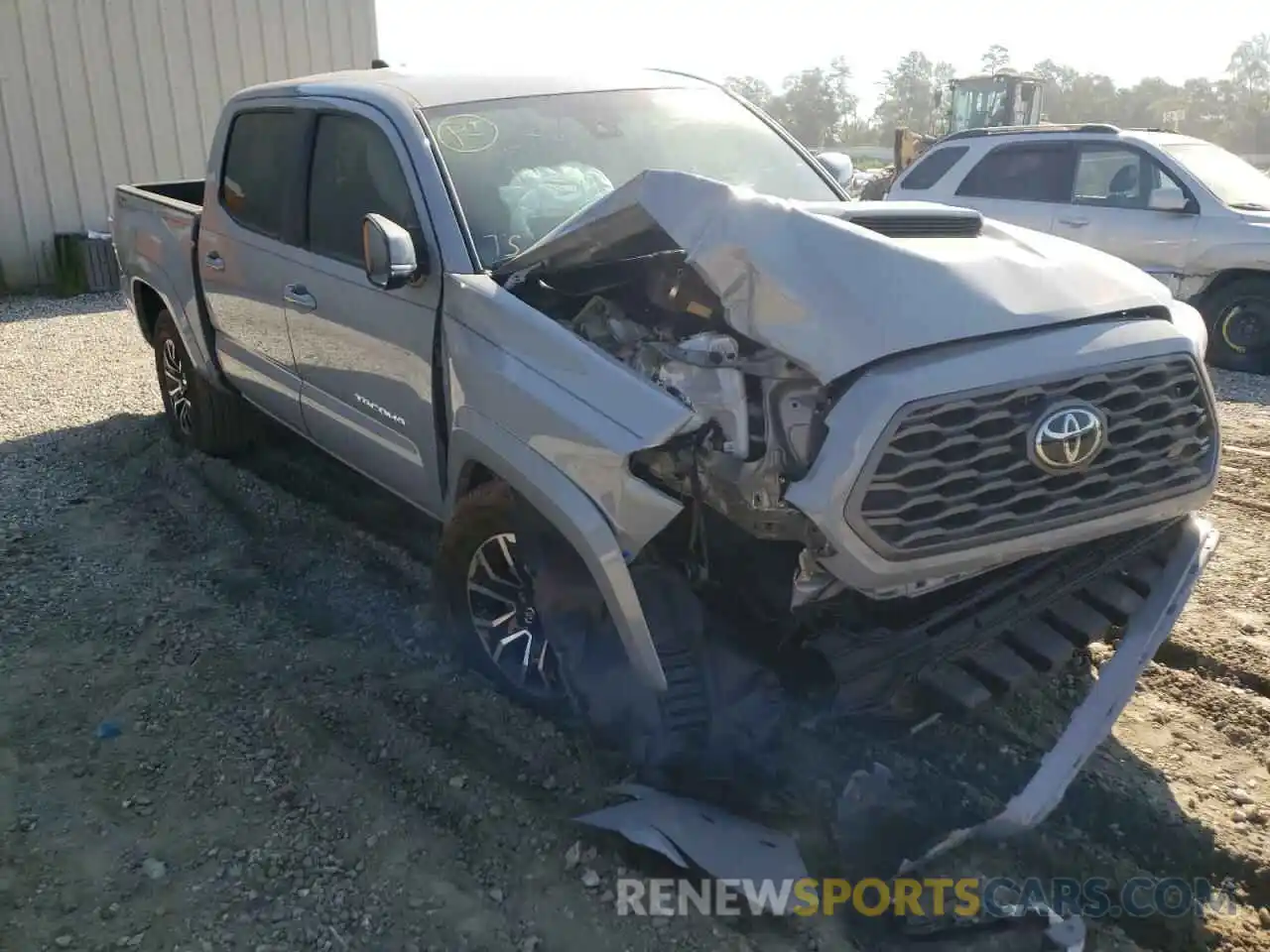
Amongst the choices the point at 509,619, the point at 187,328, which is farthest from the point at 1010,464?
the point at 187,328

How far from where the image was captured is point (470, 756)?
3283 mm

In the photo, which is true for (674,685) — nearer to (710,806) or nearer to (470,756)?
(710,806)

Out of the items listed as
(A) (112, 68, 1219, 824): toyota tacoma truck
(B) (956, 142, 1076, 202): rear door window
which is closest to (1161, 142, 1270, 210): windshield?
(B) (956, 142, 1076, 202): rear door window

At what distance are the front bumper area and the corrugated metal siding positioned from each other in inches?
515

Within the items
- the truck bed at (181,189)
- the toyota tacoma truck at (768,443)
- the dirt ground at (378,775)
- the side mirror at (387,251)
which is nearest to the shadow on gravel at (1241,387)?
the dirt ground at (378,775)

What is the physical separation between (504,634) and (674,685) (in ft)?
2.91

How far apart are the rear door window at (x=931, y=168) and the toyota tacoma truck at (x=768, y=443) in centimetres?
673

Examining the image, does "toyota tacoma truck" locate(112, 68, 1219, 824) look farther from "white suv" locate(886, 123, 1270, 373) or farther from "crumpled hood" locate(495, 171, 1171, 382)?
"white suv" locate(886, 123, 1270, 373)

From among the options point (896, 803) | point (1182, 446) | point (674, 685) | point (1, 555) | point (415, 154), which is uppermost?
point (415, 154)

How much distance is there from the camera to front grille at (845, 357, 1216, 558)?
95.4 inches

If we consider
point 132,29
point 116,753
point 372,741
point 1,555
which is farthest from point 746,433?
point 132,29

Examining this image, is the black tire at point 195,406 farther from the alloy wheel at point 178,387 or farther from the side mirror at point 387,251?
the side mirror at point 387,251

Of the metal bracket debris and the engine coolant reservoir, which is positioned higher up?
the engine coolant reservoir

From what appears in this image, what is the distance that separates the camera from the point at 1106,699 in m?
2.80
